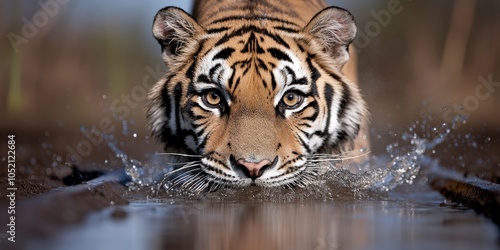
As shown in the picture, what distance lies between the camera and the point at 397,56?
1098cm

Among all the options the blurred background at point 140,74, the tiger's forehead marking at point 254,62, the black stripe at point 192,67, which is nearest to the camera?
the tiger's forehead marking at point 254,62

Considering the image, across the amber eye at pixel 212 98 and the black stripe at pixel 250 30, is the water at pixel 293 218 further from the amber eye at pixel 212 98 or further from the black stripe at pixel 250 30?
the black stripe at pixel 250 30

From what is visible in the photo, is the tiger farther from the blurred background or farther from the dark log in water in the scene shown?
the blurred background

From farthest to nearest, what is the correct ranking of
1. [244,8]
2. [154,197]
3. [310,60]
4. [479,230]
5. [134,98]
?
[134,98]
[244,8]
[310,60]
[154,197]
[479,230]

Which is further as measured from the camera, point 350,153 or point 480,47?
point 480,47

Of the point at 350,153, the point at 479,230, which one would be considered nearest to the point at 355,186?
the point at 350,153

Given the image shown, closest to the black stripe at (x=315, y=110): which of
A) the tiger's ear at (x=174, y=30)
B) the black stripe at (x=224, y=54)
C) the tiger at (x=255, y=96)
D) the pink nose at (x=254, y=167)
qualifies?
the tiger at (x=255, y=96)

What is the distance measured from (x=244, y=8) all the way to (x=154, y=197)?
4.19 ft

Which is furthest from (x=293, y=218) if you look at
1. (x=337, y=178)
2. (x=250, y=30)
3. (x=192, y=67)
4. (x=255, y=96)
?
(x=250, y=30)

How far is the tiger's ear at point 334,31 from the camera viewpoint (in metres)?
4.69

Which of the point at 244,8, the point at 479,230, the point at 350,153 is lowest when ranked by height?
the point at 479,230

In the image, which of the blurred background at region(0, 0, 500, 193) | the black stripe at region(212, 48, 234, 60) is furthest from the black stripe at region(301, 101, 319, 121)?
the blurred background at region(0, 0, 500, 193)

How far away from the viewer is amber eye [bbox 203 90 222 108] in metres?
A: 4.46

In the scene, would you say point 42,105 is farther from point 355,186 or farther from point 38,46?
point 355,186
